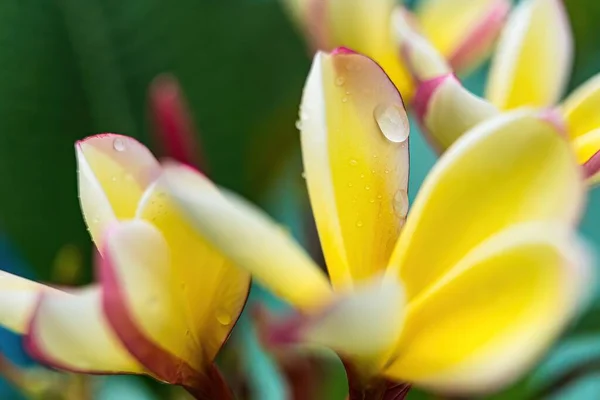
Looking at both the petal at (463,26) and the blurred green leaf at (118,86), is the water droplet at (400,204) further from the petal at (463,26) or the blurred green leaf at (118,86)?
the blurred green leaf at (118,86)

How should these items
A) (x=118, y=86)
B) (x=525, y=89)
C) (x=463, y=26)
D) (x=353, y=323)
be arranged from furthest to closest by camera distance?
(x=118, y=86), (x=463, y=26), (x=525, y=89), (x=353, y=323)

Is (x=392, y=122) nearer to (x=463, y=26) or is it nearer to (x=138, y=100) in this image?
(x=463, y=26)

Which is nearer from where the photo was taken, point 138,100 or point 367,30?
point 367,30

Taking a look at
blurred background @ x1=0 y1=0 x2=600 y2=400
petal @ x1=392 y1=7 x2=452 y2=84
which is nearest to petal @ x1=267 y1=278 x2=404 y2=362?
petal @ x1=392 y1=7 x2=452 y2=84

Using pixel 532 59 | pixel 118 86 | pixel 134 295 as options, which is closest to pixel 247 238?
pixel 134 295

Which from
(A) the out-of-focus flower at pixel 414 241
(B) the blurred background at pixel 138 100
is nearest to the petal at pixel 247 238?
(A) the out-of-focus flower at pixel 414 241

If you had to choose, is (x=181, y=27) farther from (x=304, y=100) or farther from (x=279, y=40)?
(x=304, y=100)
